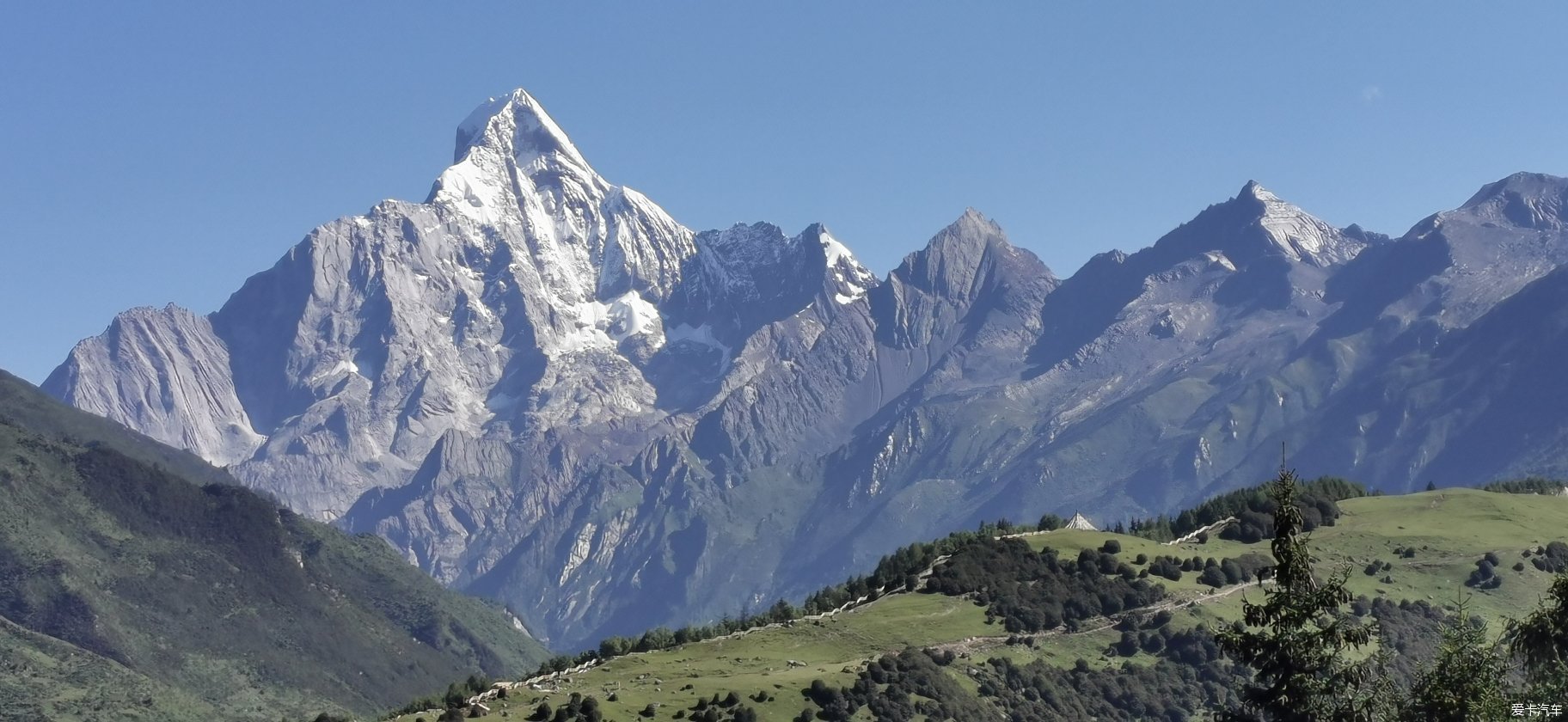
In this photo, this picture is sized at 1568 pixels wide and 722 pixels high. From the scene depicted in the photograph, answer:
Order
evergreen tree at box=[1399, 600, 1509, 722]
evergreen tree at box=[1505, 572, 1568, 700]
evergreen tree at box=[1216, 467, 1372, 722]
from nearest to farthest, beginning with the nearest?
evergreen tree at box=[1216, 467, 1372, 722] → evergreen tree at box=[1399, 600, 1509, 722] → evergreen tree at box=[1505, 572, 1568, 700]

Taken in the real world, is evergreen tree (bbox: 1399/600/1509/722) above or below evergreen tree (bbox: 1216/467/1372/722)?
below

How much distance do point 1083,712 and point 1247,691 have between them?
129 metres

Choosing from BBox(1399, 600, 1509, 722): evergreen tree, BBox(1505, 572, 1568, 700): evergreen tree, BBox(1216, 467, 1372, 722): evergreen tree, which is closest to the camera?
BBox(1216, 467, 1372, 722): evergreen tree

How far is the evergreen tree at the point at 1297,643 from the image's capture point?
71000 mm

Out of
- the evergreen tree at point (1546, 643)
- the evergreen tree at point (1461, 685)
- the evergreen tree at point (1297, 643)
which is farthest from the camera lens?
the evergreen tree at point (1546, 643)

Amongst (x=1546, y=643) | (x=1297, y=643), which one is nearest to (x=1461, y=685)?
(x=1546, y=643)

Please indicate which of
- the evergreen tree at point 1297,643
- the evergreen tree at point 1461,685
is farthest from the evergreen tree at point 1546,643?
the evergreen tree at point 1297,643

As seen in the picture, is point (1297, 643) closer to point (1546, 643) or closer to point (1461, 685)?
point (1461, 685)

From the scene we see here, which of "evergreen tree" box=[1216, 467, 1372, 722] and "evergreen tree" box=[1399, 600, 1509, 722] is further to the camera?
"evergreen tree" box=[1399, 600, 1509, 722]

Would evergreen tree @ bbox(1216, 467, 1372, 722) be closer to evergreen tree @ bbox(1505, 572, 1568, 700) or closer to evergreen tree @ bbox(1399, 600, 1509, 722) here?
evergreen tree @ bbox(1399, 600, 1509, 722)

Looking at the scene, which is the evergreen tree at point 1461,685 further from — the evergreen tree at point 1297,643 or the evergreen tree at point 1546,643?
the evergreen tree at point 1297,643

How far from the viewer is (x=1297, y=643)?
234ft

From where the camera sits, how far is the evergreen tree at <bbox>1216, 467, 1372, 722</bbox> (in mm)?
71000

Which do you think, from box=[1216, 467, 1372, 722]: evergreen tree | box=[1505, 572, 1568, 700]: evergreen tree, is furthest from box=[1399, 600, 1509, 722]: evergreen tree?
box=[1216, 467, 1372, 722]: evergreen tree
